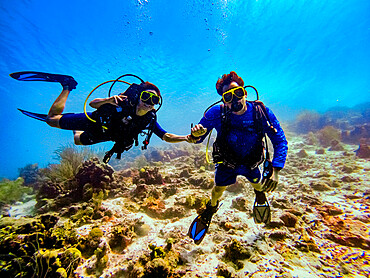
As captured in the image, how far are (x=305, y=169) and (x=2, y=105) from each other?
68798 mm

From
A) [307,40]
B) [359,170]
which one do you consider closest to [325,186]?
[359,170]

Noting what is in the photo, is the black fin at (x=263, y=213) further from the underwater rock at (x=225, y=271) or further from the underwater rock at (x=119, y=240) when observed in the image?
the underwater rock at (x=119, y=240)

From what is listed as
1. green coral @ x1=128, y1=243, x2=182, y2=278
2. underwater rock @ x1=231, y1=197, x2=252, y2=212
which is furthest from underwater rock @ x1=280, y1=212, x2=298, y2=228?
green coral @ x1=128, y1=243, x2=182, y2=278

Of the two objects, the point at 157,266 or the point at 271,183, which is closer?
the point at 157,266

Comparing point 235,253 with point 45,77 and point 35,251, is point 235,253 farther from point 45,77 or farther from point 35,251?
point 45,77

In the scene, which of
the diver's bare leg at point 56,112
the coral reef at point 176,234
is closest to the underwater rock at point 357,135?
the coral reef at point 176,234

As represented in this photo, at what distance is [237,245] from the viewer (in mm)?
2908

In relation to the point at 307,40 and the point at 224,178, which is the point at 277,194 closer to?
the point at 224,178

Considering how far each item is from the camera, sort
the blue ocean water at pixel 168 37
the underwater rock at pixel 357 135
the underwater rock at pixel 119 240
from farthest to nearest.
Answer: the blue ocean water at pixel 168 37 → the underwater rock at pixel 357 135 → the underwater rock at pixel 119 240

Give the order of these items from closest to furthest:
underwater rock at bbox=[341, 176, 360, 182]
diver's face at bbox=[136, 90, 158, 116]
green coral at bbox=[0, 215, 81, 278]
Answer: green coral at bbox=[0, 215, 81, 278], diver's face at bbox=[136, 90, 158, 116], underwater rock at bbox=[341, 176, 360, 182]

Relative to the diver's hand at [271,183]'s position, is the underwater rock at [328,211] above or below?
below

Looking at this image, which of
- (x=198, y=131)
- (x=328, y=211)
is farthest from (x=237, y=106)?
(x=328, y=211)

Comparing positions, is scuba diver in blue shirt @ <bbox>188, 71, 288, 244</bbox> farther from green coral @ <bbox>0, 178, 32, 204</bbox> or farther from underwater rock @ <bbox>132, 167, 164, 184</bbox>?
green coral @ <bbox>0, 178, 32, 204</bbox>

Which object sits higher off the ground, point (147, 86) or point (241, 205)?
point (147, 86)
